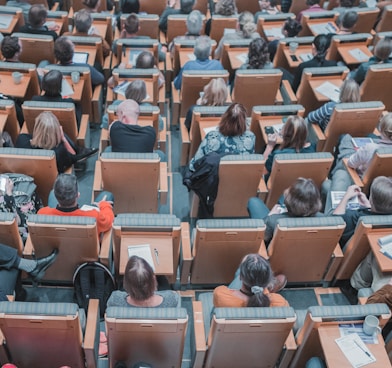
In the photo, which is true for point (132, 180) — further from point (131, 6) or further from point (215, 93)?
point (131, 6)

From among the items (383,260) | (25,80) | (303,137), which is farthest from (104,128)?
(383,260)

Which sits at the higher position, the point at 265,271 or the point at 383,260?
the point at 265,271

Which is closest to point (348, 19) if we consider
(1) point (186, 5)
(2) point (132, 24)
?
(1) point (186, 5)

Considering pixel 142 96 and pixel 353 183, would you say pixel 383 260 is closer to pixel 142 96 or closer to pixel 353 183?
pixel 353 183

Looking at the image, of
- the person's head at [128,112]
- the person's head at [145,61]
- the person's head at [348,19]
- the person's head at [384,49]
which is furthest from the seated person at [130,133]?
the person's head at [348,19]

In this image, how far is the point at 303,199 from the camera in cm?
354

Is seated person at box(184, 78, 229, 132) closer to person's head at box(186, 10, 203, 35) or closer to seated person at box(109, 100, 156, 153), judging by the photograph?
seated person at box(109, 100, 156, 153)

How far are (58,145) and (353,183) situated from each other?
2.51 m

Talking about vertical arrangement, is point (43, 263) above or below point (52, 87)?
below

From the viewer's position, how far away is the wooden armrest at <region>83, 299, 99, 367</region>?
301 centimetres

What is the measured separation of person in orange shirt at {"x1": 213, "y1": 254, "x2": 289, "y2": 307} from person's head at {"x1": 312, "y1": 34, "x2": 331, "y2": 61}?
330 centimetres

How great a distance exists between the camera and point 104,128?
15.7 feet

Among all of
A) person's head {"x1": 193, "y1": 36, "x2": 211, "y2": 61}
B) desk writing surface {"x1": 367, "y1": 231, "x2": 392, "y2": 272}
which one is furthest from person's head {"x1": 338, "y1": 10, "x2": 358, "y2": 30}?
desk writing surface {"x1": 367, "y1": 231, "x2": 392, "y2": 272}

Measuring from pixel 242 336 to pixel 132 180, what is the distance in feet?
5.26
